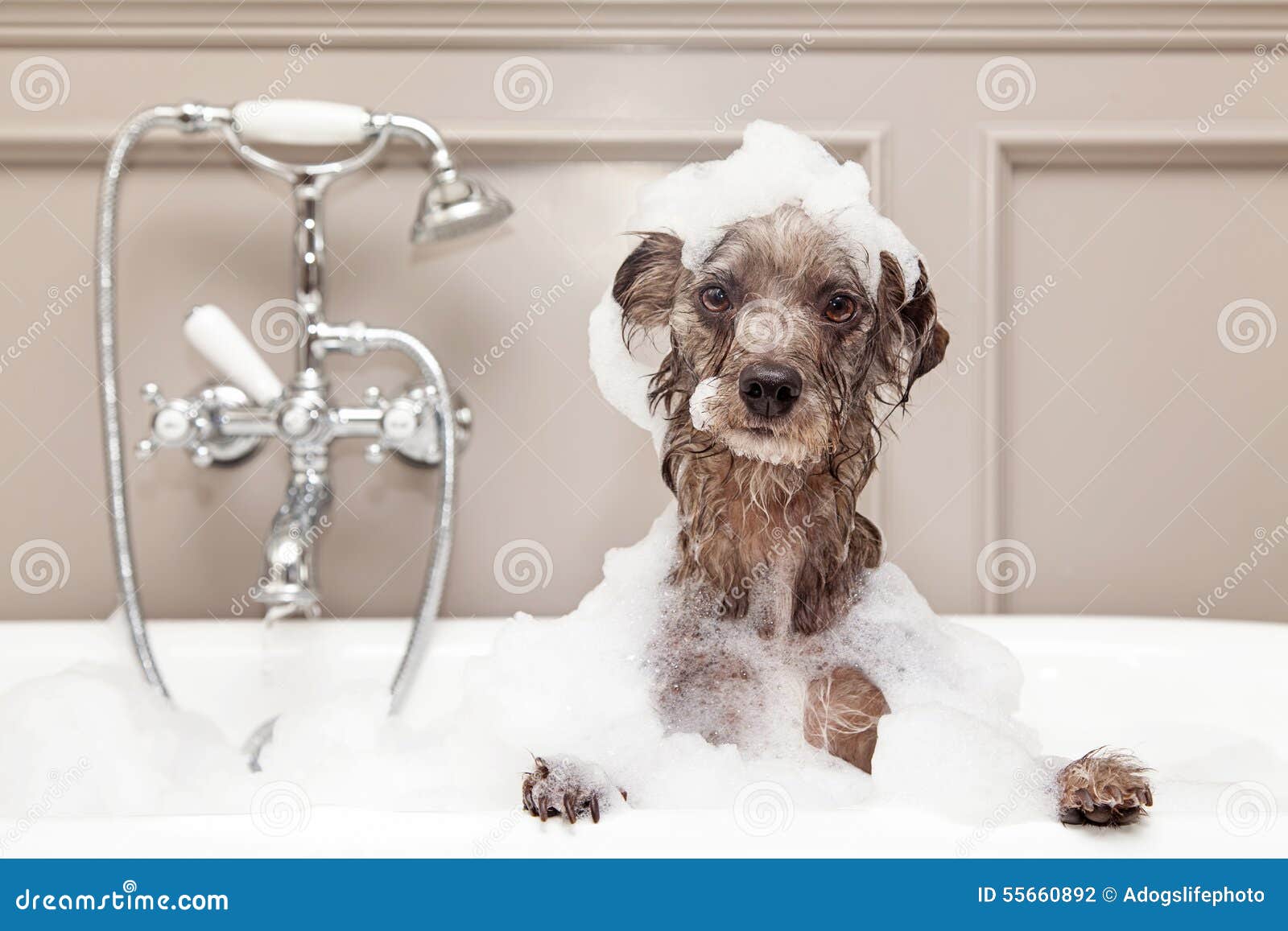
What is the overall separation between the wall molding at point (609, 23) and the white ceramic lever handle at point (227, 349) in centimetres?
56

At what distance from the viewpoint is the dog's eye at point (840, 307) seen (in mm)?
816

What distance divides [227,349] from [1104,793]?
1.14m

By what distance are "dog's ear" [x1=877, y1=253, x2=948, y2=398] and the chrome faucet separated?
0.63 meters

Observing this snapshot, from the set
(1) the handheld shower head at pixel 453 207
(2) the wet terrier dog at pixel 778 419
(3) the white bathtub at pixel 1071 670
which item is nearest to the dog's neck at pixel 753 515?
(2) the wet terrier dog at pixel 778 419

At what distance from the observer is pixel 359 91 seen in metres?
1.57

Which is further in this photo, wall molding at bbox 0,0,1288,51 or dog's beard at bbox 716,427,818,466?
wall molding at bbox 0,0,1288,51

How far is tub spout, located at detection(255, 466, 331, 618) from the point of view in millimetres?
1300

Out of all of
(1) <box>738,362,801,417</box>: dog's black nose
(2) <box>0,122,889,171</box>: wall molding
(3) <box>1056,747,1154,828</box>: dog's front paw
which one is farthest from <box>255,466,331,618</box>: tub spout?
(3) <box>1056,747,1154,828</box>: dog's front paw

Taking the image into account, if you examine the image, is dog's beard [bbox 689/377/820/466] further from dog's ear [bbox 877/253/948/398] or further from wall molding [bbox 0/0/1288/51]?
wall molding [bbox 0/0/1288/51]

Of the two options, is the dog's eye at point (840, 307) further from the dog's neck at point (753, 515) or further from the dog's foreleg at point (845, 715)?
the dog's foreleg at point (845, 715)

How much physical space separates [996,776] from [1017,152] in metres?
1.17

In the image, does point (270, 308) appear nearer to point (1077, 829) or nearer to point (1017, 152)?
point (1017, 152)
